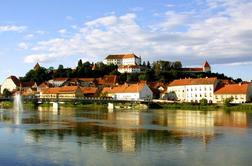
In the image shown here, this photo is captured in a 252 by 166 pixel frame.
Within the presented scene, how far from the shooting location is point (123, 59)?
185625 millimetres

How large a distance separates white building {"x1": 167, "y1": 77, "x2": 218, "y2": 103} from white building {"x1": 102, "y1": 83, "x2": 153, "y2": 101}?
23.0 ft

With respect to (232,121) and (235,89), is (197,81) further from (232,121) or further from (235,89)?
(232,121)

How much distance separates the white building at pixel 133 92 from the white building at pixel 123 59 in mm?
58813

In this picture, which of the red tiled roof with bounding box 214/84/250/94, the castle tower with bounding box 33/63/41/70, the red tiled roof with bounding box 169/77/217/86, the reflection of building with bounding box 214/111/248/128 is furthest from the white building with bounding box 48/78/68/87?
the reflection of building with bounding box 214/111/248/128

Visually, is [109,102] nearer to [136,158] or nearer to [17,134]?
[17,134]

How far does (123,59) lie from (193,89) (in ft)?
232

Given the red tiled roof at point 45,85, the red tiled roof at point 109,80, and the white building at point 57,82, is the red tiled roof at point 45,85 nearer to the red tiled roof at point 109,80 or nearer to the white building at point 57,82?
the white building at point 57,82

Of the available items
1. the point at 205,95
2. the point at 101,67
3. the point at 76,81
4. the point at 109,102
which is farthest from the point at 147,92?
the point at 101,67

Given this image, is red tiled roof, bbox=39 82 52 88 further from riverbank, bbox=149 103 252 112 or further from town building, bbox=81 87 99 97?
riverbank, bbox=149 103 252 112

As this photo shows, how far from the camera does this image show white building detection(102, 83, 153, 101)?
115875 mm

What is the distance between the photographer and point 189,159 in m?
25.3

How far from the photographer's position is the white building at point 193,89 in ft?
364

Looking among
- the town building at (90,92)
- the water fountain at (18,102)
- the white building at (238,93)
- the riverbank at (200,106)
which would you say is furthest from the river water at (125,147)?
the town building at (90,92)

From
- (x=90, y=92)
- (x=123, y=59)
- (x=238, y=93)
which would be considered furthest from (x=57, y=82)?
(x=238, y=93)
